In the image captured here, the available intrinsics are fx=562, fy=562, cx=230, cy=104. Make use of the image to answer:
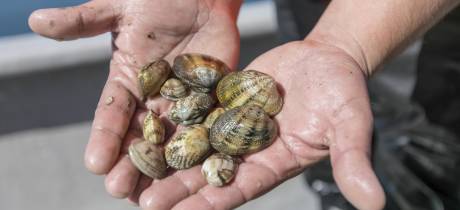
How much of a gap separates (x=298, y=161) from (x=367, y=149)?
0.28 m

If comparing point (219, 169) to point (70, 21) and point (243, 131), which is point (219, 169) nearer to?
point (243, 131)

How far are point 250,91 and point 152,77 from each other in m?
0.33

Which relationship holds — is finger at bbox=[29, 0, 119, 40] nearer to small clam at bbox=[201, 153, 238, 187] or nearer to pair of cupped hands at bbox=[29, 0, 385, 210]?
pair of cupped hands at bbox=[29, 0, 385, 210]

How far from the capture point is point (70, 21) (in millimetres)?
1830

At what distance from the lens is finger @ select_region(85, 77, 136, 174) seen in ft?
5.36

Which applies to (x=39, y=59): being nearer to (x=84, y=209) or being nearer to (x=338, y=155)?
(x=84, y=209)

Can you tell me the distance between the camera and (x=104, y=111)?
5.88ft

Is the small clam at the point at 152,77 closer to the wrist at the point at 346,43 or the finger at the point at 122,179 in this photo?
the finger at the point at 122,179

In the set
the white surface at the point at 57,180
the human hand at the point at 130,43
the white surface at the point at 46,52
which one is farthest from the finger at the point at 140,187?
the white surface at the point at 46,52

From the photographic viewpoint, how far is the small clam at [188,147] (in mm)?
1714

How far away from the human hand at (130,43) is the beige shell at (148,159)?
0.03 m

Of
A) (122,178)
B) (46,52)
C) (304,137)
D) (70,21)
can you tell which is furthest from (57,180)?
(304,137)

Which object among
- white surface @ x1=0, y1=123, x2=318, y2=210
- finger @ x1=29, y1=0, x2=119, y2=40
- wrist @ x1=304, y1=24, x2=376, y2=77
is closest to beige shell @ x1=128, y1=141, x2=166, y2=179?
finger @ x1=29, y1=0, x2=119, y2=40

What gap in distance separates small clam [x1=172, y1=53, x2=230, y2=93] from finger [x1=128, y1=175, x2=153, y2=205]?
41 cm
